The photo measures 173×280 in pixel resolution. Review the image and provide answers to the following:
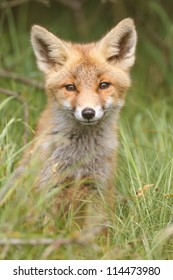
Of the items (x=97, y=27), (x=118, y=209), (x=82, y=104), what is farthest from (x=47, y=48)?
(x=97, y=27)

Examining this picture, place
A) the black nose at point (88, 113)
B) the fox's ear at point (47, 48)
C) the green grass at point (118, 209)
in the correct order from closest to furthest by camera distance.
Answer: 1. the green grass at point (118, 209)
2. the black nose at point (88, 113)
3. the fox's ear at point (47, 48)

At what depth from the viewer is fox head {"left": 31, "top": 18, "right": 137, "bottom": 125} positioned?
473 centimetres

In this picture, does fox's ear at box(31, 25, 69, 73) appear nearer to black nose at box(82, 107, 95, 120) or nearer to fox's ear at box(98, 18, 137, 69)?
fox's ear at box(98, 18, 137, 69)

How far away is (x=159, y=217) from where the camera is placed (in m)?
4.43

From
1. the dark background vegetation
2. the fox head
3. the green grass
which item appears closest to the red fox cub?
the fox head

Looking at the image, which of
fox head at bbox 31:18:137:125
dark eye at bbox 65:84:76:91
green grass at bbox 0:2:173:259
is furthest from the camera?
dark eye at bbox 65:84:76:91

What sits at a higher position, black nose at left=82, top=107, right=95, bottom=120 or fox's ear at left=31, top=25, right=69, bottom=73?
fox's ear at left=31, top=25, right=69, bottom=73

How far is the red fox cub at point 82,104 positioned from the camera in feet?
15.7

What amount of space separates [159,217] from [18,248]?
1.16 m

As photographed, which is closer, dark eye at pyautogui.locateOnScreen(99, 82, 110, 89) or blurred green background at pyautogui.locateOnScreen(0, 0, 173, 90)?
dark eye at pyautogui.locateOnScreen(99, 82, 110, 89)

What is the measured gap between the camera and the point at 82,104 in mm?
4629

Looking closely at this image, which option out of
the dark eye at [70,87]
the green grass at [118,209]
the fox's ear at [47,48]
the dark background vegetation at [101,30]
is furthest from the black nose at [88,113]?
the dark background vegetation at [101,30]

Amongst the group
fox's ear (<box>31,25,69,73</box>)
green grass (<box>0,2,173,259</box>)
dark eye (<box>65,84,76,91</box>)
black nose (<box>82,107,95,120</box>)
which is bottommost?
green grass (<box>0,2,173,259</box>)

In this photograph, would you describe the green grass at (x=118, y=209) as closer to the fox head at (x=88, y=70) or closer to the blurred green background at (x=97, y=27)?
the fox head at (x=88, y=70)
